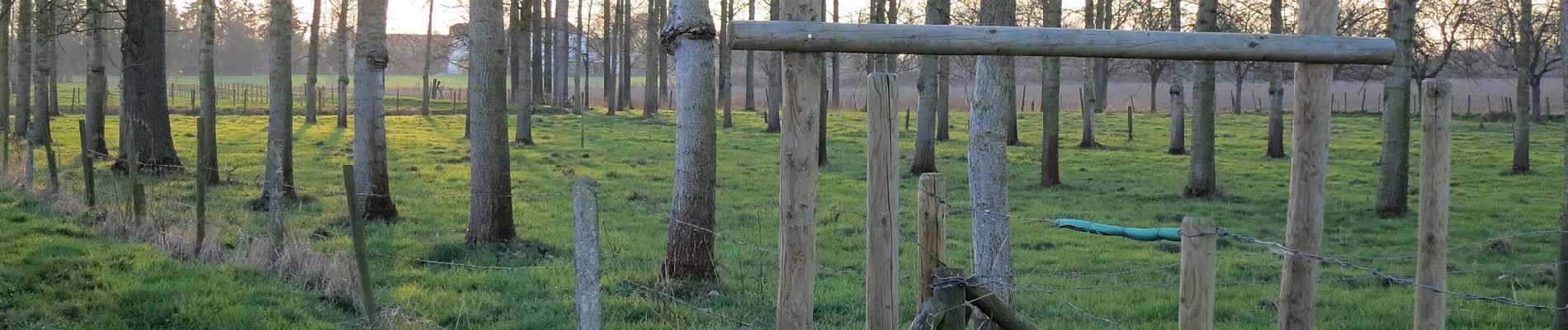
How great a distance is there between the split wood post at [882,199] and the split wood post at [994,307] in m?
0.31

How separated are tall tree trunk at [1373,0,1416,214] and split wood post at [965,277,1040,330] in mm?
11218

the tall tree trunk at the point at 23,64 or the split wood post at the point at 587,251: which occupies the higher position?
the tall tree trunk at the point at 23,64

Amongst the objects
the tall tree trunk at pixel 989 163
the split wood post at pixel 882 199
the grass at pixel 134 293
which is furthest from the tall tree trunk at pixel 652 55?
the split wood post at pixel 882 199

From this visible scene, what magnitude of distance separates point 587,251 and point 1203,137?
13.3 meters

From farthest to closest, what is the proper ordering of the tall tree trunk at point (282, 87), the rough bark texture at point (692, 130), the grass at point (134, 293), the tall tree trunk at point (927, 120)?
1. the tall tree trunk at point (927, 120)
2. the tall tree trunk at point (282, 87)
3. the rough bark texture at point (692, 130)
4. the grass at point (134, 293)

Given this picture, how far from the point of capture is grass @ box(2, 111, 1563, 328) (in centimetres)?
789

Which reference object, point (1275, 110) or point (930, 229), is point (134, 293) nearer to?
point (930, 229)

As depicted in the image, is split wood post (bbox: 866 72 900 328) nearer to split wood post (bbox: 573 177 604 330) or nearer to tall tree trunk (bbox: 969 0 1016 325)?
split wood post (bbox: 573 177 604 330)

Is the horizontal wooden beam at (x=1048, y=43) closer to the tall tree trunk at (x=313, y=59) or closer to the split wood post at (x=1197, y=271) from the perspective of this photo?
the split wood post at (x=1197, y=271)

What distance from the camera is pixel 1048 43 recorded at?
4.48m

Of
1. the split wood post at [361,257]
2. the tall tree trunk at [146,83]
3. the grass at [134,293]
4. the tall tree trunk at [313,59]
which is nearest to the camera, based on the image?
the split wood post at [361,257]

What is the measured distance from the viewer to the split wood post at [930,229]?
4.46 m

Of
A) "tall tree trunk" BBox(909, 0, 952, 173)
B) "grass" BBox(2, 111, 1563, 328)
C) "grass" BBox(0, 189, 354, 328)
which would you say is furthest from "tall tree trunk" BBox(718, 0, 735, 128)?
"grass" BBox(0, 189, 354, 328)

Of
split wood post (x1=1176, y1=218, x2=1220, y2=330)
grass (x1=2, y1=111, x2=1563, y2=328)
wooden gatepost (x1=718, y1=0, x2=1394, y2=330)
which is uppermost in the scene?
wooden gatepost (x1=718, y1=0, x2=1394, y2=330)
